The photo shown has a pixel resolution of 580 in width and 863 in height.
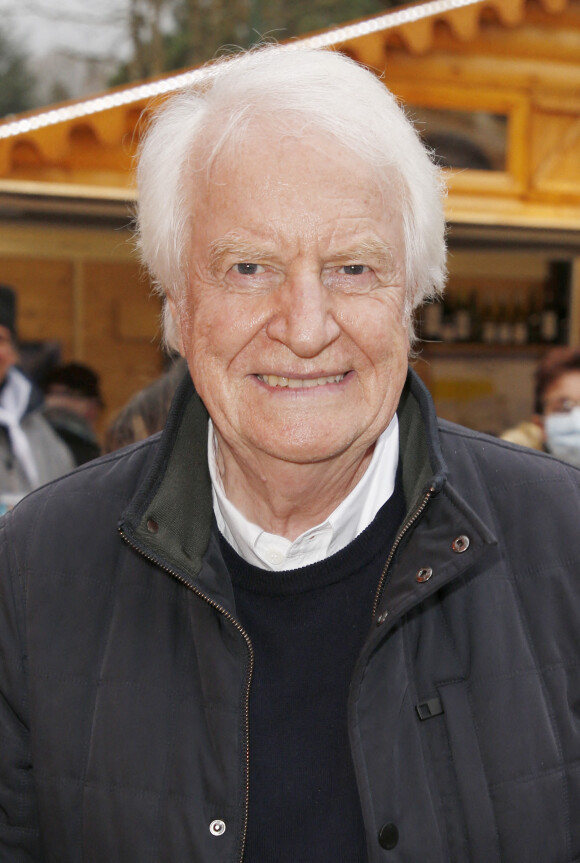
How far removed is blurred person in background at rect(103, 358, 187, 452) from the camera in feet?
9.48

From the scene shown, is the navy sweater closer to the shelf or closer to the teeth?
the teeth

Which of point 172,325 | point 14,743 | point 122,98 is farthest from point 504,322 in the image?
point 14,743

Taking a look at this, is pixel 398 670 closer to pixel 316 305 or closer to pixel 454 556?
pixel 454 556

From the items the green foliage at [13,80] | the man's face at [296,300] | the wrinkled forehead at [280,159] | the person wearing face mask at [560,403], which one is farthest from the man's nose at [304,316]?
the green foliage at [13,80]

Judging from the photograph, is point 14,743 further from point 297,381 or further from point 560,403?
point 560,403

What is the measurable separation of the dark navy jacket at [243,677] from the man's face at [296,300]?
0.55 ft

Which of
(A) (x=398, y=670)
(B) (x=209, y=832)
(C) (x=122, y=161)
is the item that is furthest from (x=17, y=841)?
(C) (x=122, y=161)

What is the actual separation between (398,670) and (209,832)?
0.36 m

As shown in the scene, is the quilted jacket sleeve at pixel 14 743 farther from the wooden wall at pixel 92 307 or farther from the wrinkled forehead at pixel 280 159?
the wooden wall at pixel 92 307

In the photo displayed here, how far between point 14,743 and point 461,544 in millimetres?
786

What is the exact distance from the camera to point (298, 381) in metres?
1.49

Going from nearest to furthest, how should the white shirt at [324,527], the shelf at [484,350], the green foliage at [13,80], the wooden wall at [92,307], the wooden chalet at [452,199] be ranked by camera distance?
the white shirt at [324,527], the wooden chalet at [452,199], the wooden wall at [92,307], the shelf at [484,350], the green foliage at [13,80]

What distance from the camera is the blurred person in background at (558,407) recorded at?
4051mm

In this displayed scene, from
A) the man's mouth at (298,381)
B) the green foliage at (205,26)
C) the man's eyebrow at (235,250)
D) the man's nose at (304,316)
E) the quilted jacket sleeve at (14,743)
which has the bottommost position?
the quilted jacket sleeve at (14,743)
